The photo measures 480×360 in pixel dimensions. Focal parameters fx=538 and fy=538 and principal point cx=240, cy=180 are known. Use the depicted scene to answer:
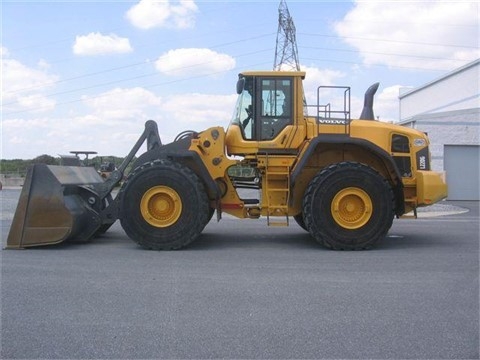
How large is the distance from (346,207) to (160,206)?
123 inches

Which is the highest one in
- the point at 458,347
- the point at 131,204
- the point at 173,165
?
the point at 173,165

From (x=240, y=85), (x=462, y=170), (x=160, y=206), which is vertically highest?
(x=240, y=85)

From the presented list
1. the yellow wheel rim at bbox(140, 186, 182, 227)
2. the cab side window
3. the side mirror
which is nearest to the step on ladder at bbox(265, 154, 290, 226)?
the cab side window

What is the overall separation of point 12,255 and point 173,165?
9.54 feet

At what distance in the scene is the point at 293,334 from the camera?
15.7ft

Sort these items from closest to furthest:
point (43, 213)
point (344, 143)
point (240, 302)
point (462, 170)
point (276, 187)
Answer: point (240, 302)
point (43, 213)
point (344, 143)
point (276, 187)
point (462, 170)

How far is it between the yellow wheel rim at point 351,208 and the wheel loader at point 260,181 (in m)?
0.02

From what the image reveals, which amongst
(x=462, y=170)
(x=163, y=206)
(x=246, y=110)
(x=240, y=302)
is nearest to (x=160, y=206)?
(x=163, y=206)

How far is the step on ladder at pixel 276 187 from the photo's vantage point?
939 cm

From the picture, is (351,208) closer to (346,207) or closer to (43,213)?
(346,207)

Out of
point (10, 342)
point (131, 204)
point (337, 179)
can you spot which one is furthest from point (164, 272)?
point (337, 179)

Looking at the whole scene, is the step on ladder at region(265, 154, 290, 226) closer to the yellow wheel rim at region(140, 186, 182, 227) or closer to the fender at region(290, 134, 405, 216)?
the fender at region(290, 134, 405, 216)

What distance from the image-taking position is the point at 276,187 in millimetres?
9516

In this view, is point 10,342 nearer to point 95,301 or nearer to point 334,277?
point 95,301
